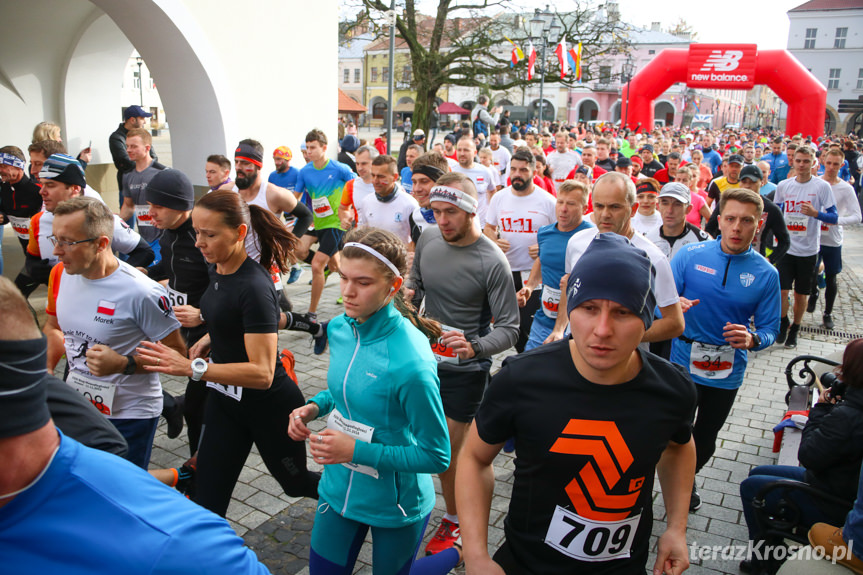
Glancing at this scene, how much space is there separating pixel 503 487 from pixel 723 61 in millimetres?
29944

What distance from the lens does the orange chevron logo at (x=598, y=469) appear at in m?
1.88

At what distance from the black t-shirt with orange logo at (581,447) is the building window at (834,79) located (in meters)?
90.4

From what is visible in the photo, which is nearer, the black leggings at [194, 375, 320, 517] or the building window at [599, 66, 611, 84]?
the black leggings at [194, 375, 320, 517]

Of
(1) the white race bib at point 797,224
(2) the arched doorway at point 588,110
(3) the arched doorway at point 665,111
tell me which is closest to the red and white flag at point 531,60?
(1) the white race bib at point 797,224

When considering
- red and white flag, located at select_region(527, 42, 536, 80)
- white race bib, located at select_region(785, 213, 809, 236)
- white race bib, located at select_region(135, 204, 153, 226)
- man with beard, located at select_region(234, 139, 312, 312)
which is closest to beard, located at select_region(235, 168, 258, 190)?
man with beard, located at select_region(234, 139, 312, 312)

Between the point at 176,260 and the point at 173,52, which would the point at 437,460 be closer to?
the point at 176,260

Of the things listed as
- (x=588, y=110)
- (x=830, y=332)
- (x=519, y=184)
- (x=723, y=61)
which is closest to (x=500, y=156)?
(x=830, y=332)

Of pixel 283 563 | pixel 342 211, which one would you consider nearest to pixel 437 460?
pixel 283 563

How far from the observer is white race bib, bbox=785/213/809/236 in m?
8.05

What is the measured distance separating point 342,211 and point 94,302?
→ 4.87m

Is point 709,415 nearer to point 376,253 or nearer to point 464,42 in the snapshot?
point 376,253

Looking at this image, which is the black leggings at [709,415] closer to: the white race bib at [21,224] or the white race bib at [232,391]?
the white race bib at [232,391]

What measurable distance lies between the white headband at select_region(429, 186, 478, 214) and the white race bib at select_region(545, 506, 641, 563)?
2.15 m

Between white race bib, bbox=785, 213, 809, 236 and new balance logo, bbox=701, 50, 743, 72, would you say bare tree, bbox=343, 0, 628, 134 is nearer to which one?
new balance logo, bbox=701, 50, 743, 72
